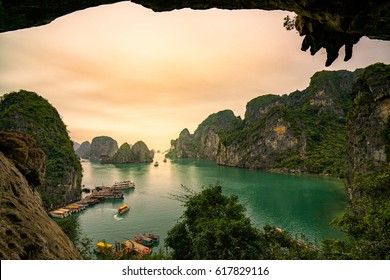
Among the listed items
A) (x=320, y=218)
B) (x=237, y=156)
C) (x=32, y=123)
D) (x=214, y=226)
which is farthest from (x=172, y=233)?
(x=237, y=156)

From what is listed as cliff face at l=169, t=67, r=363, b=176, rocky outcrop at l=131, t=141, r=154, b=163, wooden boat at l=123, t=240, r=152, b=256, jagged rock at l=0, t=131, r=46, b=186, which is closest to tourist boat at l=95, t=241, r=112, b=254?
wooden boat at l=123, t=240, r=152, b=256

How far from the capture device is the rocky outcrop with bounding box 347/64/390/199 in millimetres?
27219

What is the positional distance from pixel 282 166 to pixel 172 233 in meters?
71.5

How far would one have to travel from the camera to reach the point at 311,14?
19.8 ft

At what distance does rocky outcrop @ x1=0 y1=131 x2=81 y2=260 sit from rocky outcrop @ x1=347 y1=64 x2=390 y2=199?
96.9 feet

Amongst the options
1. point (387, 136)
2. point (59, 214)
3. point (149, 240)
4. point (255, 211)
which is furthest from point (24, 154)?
point (387, 136)

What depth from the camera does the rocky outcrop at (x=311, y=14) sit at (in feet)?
17.4

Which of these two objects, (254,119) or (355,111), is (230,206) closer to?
(355,111)

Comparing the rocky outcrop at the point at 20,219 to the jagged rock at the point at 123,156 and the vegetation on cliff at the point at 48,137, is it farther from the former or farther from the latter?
the jagged rock at the point at 123,156

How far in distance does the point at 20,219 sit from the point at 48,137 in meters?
46.2

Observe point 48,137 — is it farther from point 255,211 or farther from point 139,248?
point 255,211

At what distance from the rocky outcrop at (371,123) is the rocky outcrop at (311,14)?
Result: 2337 cm

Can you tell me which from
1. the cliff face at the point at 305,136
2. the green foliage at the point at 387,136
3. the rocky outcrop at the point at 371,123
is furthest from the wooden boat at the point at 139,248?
the cliff face at the point at 305,136

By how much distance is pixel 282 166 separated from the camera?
8138 centimetres
